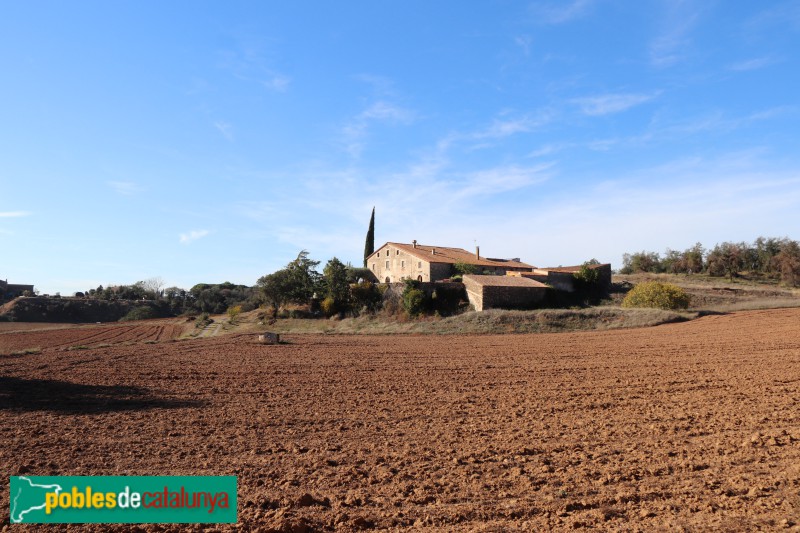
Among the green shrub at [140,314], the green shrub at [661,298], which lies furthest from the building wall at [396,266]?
the green shrub at [140,314]

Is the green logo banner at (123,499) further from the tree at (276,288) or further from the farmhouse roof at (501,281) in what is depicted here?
the tree at (276,288)

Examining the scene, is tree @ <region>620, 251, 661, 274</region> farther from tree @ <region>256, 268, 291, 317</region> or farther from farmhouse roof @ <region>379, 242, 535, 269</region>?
tree @ <region>256, 268, 291, 317</region>

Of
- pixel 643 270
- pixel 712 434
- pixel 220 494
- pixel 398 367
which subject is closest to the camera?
pixel 220 494

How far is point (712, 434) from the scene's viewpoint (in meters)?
8.78

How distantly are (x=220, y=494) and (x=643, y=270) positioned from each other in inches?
3178

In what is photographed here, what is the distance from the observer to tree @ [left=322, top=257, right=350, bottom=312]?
4519 cm

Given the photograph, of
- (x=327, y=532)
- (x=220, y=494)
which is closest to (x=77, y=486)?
(x=220, y=494)

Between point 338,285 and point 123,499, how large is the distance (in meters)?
39.4

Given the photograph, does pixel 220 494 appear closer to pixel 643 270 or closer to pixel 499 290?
pixel 499 290

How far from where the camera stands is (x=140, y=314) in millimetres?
64938

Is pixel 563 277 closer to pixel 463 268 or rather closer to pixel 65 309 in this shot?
pixel 463 268

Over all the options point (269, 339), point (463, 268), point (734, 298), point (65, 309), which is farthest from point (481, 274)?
point (65, 309)

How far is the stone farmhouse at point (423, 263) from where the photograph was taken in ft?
161

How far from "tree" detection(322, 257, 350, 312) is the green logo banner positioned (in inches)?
1495
